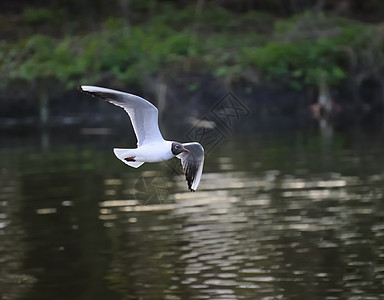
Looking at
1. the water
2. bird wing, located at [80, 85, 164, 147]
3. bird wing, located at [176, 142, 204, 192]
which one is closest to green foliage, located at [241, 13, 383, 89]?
the water

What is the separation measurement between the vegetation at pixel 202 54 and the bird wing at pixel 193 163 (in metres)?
22.1

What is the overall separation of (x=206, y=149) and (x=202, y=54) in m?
16.0

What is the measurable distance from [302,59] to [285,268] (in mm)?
23653

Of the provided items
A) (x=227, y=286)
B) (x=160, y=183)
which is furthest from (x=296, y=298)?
(x=160, y=183)

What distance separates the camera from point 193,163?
14086 mm

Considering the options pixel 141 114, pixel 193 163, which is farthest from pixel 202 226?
pixel 141 114

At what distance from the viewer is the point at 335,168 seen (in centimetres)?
2280

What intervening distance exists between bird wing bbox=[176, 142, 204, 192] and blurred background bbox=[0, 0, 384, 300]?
125cm

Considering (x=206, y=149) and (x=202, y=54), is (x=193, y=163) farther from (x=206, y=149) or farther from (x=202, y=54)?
(x=202, y=54)

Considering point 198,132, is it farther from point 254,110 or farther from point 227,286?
point 254,110

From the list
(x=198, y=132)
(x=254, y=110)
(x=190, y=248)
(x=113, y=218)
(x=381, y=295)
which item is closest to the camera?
(x=381, y=295)

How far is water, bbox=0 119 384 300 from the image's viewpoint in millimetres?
13398

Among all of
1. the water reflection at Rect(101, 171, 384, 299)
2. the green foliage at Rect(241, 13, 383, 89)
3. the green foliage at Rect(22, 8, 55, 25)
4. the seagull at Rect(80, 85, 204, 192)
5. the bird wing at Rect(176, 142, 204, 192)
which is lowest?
the water reflection at Rect(101, 171, 384, 299)

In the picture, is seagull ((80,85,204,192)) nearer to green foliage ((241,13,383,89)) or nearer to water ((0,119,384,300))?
water ((0,119,384,300))
